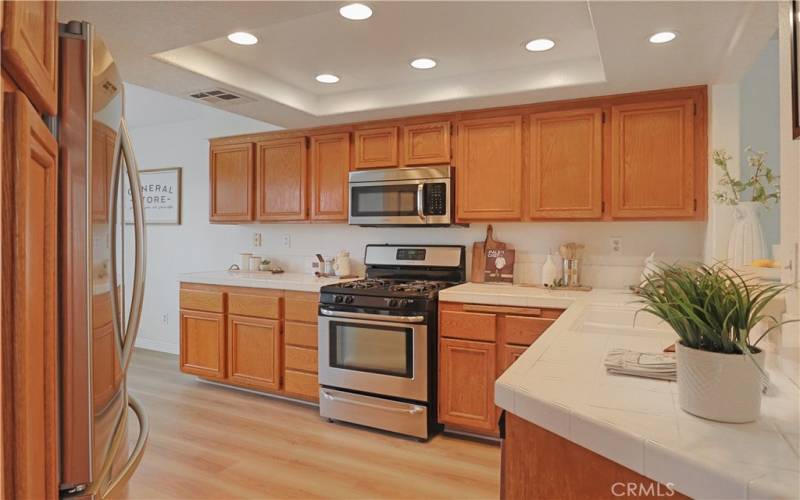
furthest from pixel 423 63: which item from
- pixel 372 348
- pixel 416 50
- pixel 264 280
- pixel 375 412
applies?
pixel 375 412

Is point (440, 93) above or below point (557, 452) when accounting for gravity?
above

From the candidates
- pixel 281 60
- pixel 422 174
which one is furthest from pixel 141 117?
pixel 422 174

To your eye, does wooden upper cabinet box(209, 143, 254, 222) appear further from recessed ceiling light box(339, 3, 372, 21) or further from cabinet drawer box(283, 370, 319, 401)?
recessed ceiling light box(339, 3, 372, 21)

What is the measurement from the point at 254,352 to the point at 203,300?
2.15 ft

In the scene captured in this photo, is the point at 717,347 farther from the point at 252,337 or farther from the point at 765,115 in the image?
the point at 252,337

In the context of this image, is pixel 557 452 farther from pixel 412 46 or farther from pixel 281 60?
pixel 281 60

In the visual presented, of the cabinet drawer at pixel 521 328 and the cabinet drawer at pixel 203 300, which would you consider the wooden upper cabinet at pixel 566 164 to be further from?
the cabinet drawer at pixel 203 300

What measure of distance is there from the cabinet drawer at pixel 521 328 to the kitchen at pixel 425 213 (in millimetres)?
13

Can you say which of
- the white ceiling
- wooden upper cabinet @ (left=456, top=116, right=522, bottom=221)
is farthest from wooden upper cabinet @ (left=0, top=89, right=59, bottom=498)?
wooden upper cabinet @ (left=456, top=116, right=522, bottom=221)

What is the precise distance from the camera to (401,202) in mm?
3514

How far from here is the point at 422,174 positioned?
3.44 metres

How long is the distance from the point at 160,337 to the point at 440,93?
4024 mm

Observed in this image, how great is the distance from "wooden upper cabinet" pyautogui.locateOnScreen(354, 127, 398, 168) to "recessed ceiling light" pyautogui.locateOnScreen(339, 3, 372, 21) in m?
1.33

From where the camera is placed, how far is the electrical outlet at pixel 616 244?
10.5 ft
